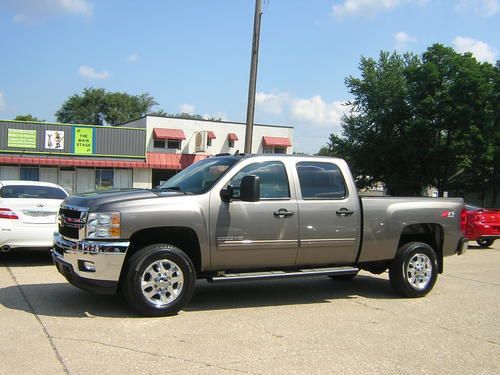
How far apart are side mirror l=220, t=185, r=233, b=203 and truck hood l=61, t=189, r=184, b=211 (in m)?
0.53

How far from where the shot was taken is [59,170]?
3875 cm

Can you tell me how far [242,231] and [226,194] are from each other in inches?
19.9

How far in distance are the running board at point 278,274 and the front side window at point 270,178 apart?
99 cm

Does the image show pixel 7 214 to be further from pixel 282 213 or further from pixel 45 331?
pixel 282 213

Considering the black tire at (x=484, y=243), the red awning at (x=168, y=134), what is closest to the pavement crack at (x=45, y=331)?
the black tire at (x=484, y=243)

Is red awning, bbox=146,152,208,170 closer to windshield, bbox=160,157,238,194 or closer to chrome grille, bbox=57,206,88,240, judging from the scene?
windshield, bbox=160,157,238,194

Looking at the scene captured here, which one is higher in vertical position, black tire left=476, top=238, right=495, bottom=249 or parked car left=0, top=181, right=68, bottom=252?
parked car left=0, top=181, right=68, bottom=252

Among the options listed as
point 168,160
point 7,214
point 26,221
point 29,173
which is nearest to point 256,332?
point 26,221

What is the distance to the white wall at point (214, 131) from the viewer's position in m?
44.8

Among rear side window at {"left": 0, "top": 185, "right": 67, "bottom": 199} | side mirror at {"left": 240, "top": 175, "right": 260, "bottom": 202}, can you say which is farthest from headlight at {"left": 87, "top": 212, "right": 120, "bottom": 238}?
rear side window at {"left": 0, "top": 185, "right": 67, "bottom": 199}

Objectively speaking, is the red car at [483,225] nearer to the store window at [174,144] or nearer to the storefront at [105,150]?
the storefront at [105,150]

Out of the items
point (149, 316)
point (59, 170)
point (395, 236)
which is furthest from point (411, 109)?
point (149, 316)

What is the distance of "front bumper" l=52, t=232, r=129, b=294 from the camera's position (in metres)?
6.09

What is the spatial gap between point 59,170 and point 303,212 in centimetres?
3473
